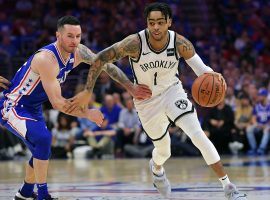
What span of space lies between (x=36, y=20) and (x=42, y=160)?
15774mm

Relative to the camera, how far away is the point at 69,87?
1967 cm

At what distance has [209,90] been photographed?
7.80m

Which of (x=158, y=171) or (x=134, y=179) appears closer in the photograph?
(x=158, y=171)

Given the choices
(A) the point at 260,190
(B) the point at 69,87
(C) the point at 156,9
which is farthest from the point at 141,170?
(B) the point at 69,87

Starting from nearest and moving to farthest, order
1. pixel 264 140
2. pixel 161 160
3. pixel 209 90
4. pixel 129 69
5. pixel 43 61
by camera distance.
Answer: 1. pixel 43 61
2. pixel 209 90
3. pixel 161 160
4. pixel 264 140
5. pixel 129 69

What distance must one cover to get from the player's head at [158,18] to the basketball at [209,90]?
27.0 inches

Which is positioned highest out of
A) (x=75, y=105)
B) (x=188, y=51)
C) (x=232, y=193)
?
(x=188, y=51)

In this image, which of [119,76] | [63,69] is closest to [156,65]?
[119,76]

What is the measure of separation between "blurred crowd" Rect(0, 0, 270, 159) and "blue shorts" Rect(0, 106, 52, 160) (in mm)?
9063

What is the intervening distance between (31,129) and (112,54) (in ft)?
4.04

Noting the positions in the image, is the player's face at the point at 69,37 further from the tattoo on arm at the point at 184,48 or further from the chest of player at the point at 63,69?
the tattoo on arm at the point at 184,48

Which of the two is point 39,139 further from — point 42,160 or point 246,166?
point 246,166

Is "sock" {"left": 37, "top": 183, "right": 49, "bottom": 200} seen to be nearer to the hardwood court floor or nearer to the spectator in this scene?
the hardwood court floor

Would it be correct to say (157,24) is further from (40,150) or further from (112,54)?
(40,150)
